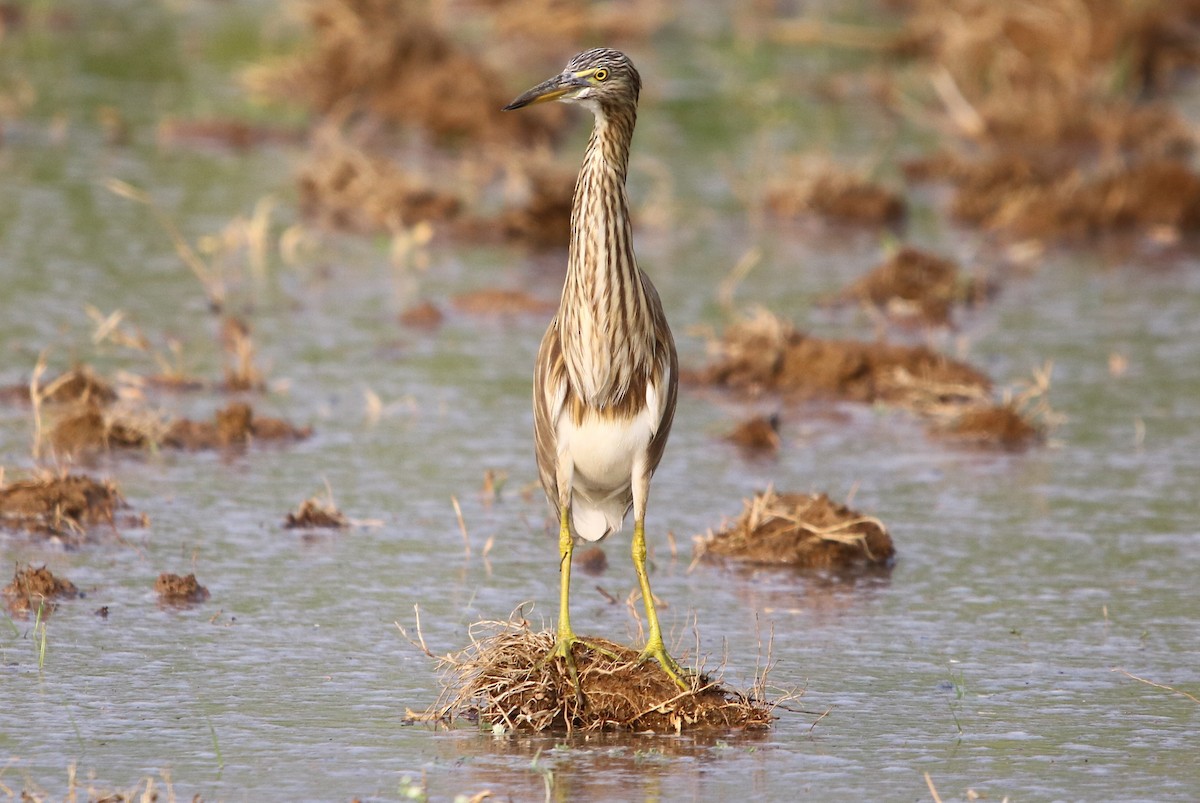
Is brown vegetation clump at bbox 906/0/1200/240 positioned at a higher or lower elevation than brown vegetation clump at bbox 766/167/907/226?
higher

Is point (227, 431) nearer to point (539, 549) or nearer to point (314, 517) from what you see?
point (314, 517)

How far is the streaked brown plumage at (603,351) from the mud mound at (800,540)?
69.6 inches

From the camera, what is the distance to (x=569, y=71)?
21.7 feet

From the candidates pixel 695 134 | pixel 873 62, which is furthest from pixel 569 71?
pixel 873 62

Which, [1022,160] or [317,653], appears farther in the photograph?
[1022,160]

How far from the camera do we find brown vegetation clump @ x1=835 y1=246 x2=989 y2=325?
43.8 feet

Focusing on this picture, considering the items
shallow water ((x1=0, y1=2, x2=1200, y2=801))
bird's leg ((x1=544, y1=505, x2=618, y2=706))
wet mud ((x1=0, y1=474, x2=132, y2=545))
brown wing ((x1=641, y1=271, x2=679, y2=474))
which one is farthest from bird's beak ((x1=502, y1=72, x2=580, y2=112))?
wet mud ((x1=0, y1=474, x2=132, y2=545))

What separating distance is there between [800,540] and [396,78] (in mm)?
12058

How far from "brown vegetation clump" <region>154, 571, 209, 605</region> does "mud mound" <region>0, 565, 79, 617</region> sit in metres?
0.33

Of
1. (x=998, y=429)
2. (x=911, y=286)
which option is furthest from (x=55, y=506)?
(x=911, y=286)

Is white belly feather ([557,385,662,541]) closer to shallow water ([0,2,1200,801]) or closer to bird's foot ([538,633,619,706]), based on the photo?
bird's foot ([538,633,619,706])

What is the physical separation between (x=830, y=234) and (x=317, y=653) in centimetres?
976

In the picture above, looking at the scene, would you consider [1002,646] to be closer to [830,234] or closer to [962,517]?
[962,517]

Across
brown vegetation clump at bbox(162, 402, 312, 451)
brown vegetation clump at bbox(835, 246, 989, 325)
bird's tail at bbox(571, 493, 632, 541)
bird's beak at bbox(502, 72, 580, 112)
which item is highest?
brown vegetation clump at bbox(835, 246, 989, 325)
